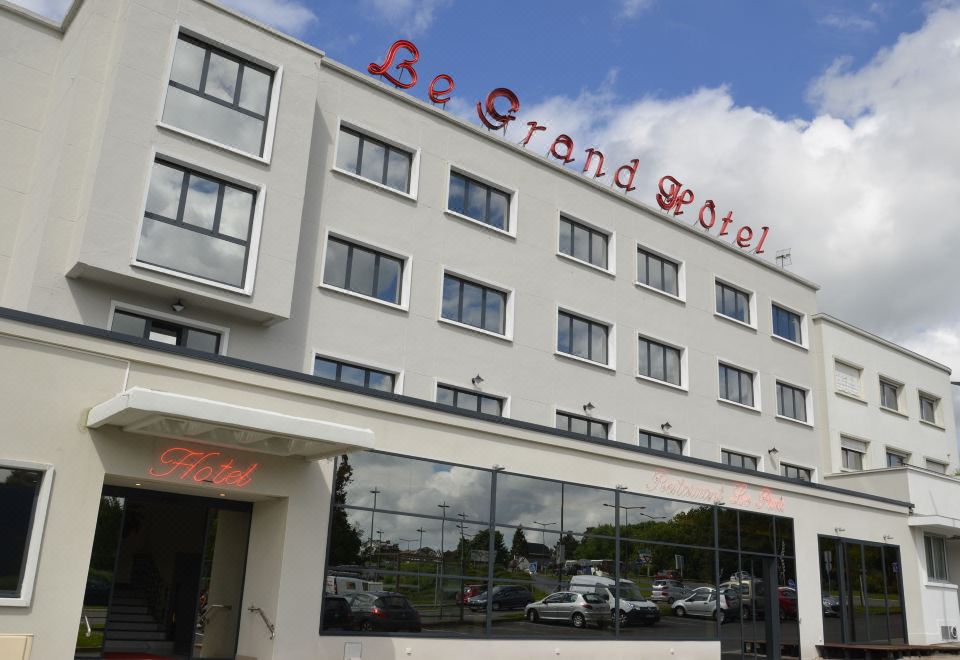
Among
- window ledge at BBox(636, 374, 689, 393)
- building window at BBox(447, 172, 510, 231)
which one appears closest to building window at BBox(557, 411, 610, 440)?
window ledge at BBox(636, 374, 689, 393)

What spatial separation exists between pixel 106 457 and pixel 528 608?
961cm

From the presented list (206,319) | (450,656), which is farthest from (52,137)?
(450,656)

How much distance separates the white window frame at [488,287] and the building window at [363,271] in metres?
1.27

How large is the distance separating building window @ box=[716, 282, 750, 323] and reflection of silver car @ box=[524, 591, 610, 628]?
15.3 metres

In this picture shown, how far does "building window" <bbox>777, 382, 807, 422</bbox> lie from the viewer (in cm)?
3528

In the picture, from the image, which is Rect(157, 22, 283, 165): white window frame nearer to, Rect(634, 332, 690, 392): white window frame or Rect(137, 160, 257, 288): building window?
Rect(137, 160, 257, 288): building window

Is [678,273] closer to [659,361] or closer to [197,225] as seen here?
[659,361]

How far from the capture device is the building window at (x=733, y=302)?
1336 inches

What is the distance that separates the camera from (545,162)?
28.8 m

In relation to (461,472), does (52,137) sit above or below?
above

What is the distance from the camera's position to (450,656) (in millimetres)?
18188

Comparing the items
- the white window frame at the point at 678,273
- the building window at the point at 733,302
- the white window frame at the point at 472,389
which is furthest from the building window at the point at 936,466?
the white window frame at the point at 472,389

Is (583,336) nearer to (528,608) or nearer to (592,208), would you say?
(592,208)

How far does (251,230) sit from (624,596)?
39.8 feet
